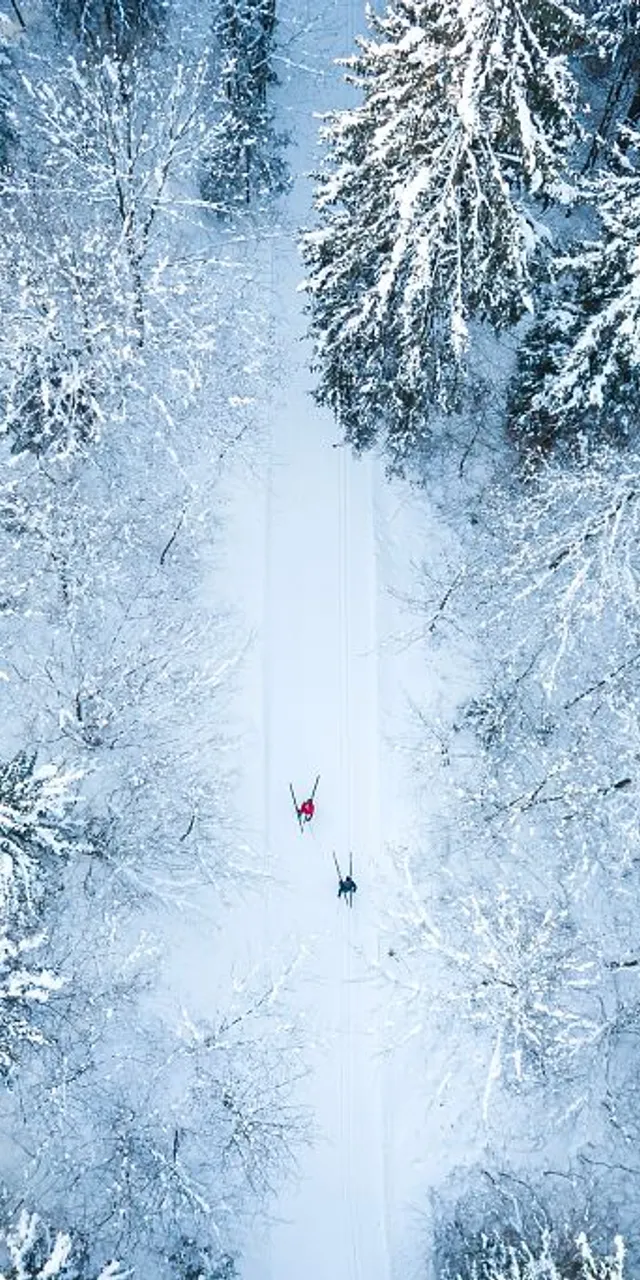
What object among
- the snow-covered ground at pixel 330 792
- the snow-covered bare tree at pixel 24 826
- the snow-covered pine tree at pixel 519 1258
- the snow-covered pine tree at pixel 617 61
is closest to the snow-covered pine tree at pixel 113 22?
the snow-covered ground at pixel 330 792

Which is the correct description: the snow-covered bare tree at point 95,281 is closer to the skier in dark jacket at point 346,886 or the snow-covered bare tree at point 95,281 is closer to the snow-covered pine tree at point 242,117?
the snow-covered pine tree at point 242,117

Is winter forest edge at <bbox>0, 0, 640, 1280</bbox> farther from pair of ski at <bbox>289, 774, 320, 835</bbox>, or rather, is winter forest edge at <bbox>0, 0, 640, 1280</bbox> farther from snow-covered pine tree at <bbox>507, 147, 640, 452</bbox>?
pair of ski at <bbox>289, 774, 320, 835</bbox>

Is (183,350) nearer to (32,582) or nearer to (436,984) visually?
(32,582)

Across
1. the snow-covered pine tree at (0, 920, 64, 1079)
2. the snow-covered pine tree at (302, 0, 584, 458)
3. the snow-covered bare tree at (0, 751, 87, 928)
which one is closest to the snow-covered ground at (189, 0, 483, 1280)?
the snow-covered pine tree at (302, 0, 584, 458)

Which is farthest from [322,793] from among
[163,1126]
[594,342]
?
[594,342]

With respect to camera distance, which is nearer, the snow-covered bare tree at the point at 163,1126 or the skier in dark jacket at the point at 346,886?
the snow-covered bare tree at the point at 163,1126

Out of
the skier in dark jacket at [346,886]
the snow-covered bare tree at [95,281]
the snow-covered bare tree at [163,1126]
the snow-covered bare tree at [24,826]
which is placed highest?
the snow-covered bare tree at [95,281]
